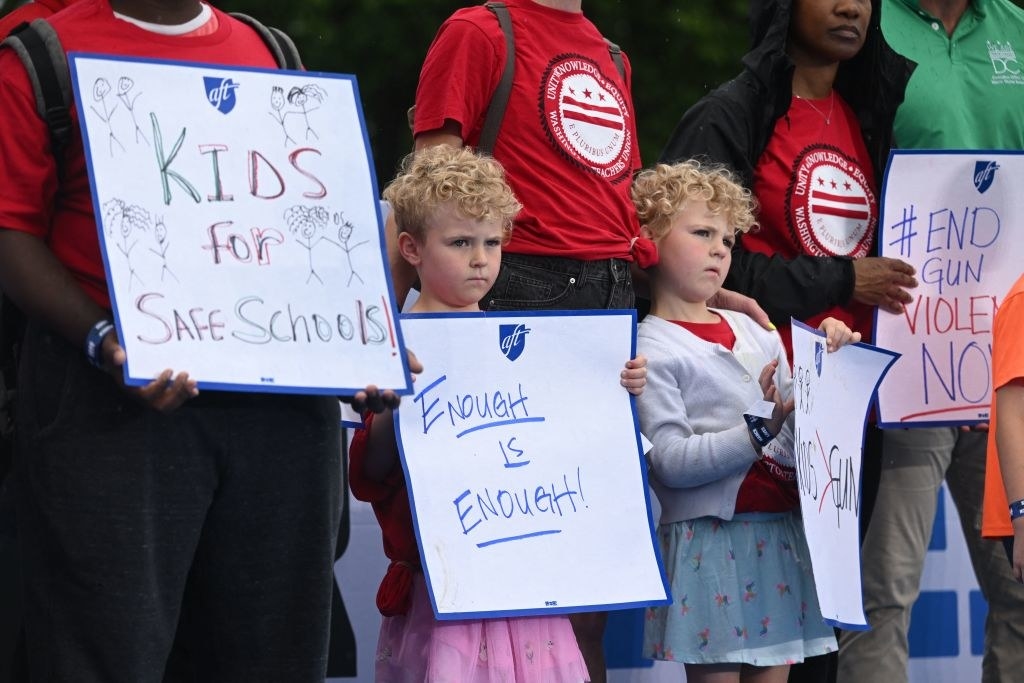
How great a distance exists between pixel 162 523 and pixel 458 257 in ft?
3.33

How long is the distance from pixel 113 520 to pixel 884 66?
8.83 ft

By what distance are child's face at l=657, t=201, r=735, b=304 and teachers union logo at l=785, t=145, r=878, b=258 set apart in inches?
12.9

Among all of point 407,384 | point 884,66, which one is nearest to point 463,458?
point 407,384

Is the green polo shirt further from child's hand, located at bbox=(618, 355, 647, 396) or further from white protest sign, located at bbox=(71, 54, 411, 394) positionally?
white protest sign, located at bbox=(71, 54, 411, 394)

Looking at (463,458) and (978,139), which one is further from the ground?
(978,139)

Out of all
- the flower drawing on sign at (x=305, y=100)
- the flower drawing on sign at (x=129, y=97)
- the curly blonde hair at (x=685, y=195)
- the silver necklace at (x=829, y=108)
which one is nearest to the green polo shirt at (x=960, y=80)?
the silver necklace at (x=829, y=108)

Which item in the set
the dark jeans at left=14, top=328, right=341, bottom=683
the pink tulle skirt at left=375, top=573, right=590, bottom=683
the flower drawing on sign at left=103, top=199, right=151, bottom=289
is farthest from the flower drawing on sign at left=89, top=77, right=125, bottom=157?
the pink tulle skirt at left=375, top=573, right=590, bottom=683

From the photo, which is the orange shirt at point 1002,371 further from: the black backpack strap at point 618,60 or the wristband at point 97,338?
the wristband at point 97,338

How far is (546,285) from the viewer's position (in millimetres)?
4020

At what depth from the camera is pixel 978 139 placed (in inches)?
190

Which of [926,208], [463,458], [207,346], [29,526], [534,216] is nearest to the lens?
[207,346]

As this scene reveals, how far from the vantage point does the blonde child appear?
369 centimetres

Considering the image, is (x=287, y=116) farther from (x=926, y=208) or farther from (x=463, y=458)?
(x=926, y=208)

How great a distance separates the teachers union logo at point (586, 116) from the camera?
13.4 feet
